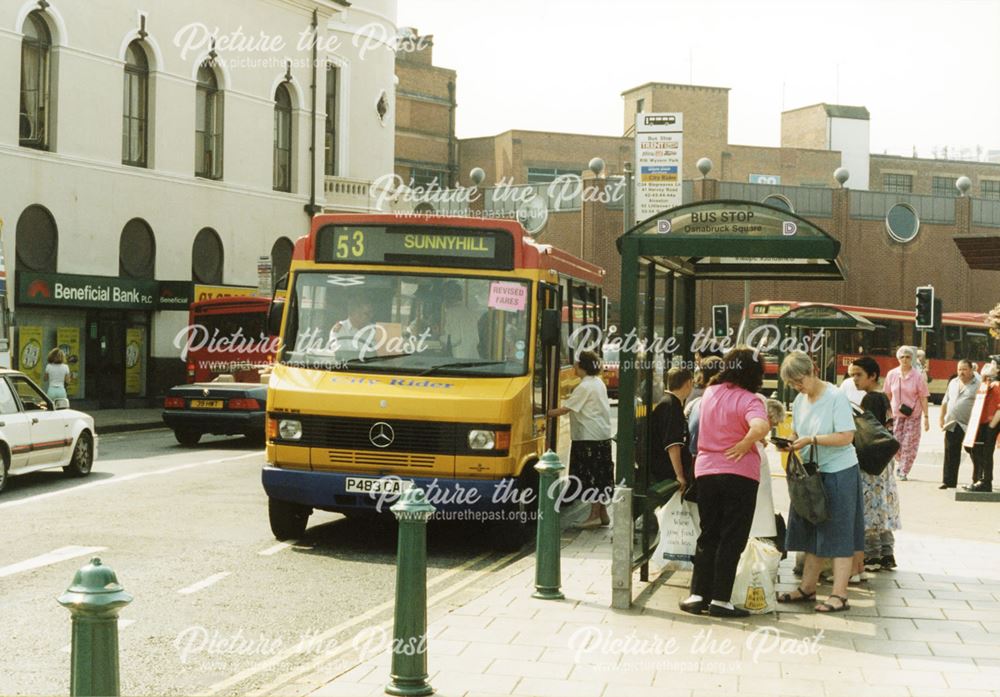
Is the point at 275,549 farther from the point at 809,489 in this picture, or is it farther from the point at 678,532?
the point at 809,489

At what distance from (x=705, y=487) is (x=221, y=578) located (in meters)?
3.82

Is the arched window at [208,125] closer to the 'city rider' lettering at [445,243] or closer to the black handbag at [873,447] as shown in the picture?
the 'city rider' lettering at [445,243]

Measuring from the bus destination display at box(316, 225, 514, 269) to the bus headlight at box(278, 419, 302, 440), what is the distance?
1619 millimetres

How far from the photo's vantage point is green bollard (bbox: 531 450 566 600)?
28.4 feet

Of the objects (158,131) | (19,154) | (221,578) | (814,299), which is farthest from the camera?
(814,299)

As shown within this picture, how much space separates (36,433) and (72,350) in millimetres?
15506

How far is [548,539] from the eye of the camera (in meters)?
8.77

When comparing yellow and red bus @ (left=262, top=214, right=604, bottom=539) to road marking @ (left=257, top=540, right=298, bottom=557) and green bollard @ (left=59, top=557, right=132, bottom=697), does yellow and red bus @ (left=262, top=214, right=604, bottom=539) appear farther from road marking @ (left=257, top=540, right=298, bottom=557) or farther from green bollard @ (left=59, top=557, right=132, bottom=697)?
green bollard @ (left=59, top=557, right=132, bottom=697)

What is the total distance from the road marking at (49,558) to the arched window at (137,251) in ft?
70.1

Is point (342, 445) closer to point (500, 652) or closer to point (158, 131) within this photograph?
point (500, 652)

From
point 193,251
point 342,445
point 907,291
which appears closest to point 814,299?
point 907,291

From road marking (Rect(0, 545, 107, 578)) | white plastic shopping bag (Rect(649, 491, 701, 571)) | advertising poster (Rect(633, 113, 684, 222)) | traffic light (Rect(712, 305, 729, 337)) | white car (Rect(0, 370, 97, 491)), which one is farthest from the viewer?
traffic light (Rect(712, 305, 729, 337))

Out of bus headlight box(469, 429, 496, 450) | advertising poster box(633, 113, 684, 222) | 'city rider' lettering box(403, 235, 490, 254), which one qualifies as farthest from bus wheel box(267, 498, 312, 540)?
advertising poster box(633, 113, 684, 222)

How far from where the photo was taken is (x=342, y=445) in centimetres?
1055
